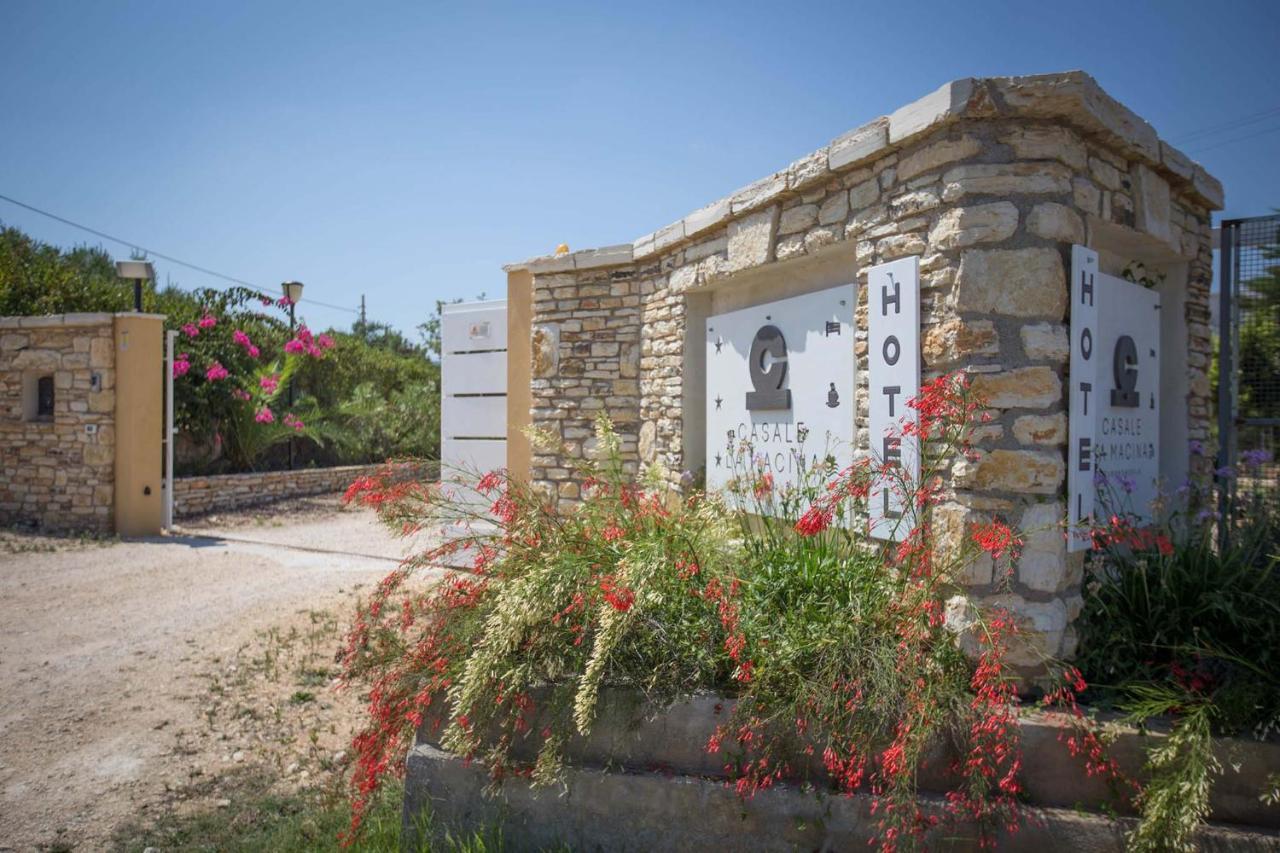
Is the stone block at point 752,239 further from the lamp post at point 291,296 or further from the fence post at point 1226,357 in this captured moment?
the lamp post at point 291,296

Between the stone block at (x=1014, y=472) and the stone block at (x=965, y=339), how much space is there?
0.44m

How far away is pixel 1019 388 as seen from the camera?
11.0 feet

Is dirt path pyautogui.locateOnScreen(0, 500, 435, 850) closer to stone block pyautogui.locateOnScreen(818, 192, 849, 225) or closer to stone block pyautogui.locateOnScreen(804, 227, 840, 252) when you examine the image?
stone block pyautogui.locateOnScreen(804, 227, 840, 252)

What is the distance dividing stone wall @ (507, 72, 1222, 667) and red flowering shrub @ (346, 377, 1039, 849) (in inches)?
7.6

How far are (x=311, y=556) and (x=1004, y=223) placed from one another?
769 cm

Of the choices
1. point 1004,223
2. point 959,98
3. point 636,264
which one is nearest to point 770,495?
point 1004,223

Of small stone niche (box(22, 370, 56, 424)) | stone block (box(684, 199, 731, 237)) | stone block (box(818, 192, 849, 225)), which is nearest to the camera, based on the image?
stone block (box(818, 192, 849, 225))

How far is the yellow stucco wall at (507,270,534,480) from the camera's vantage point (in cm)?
700

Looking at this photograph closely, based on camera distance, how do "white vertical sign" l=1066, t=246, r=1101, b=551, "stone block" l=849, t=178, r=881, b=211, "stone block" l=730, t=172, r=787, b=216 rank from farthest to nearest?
"stone block" l=730, t=172, r=787, b=216
"stone block" l=849, t=178, r=881, b=211
"white vertical sign" l=1066, t=246, r=1101, b=551

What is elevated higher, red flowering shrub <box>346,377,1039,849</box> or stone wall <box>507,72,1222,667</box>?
stone wall <box>507,72,1222,667</box>

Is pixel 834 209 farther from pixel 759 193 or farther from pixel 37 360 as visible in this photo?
pixel 37 360

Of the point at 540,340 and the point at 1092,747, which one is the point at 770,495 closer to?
the point at 1092,747

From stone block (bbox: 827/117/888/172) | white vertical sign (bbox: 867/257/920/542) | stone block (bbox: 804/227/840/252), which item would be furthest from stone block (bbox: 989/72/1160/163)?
stone block (bbox: 804/227/840/252)

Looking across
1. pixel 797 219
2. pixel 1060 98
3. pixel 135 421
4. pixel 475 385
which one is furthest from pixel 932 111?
pixel 135 421
